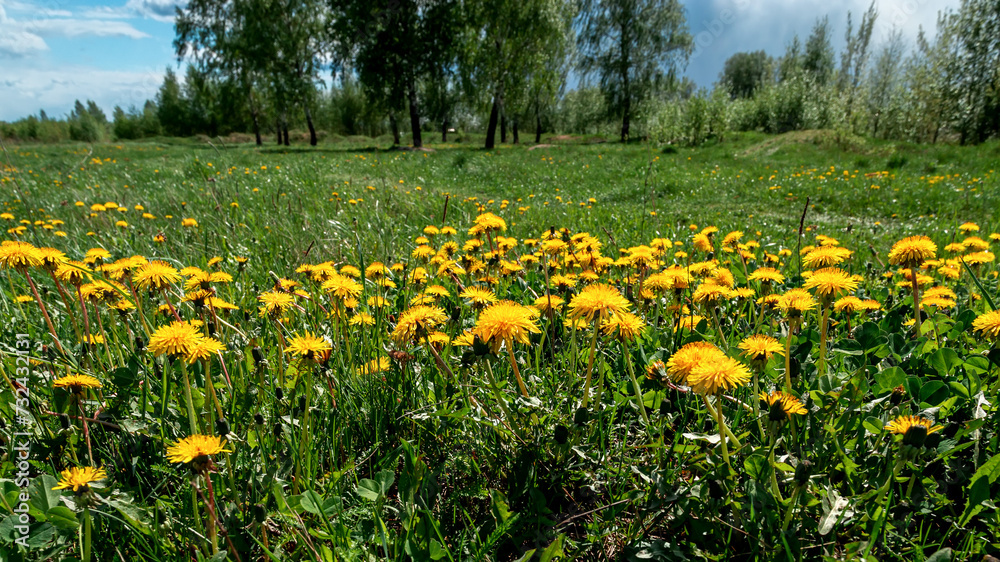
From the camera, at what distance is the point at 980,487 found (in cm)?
90

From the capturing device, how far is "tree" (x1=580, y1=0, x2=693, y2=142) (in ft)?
77.4

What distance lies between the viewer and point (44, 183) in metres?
7.93

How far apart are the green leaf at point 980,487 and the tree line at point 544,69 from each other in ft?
63.8

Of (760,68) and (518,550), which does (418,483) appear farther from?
(760,68)

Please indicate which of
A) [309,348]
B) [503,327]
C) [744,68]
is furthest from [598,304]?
[744,68]

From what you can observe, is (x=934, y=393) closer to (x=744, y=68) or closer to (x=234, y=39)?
(x=234, y=39)

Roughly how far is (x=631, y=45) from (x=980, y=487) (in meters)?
27.2

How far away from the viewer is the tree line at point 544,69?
18594 mm

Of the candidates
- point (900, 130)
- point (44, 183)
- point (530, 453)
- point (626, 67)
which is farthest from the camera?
point (626, 67)

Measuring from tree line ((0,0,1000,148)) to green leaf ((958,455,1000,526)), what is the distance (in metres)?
19.4

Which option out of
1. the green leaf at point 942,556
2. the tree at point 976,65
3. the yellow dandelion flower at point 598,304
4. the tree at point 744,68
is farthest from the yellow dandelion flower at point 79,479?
the tree at point 744,68

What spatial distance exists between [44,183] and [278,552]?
405 inches

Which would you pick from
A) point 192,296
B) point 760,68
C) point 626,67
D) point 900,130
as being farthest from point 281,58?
point 760,68

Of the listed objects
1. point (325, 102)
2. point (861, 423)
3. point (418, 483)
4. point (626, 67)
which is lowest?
point (418, 483)
